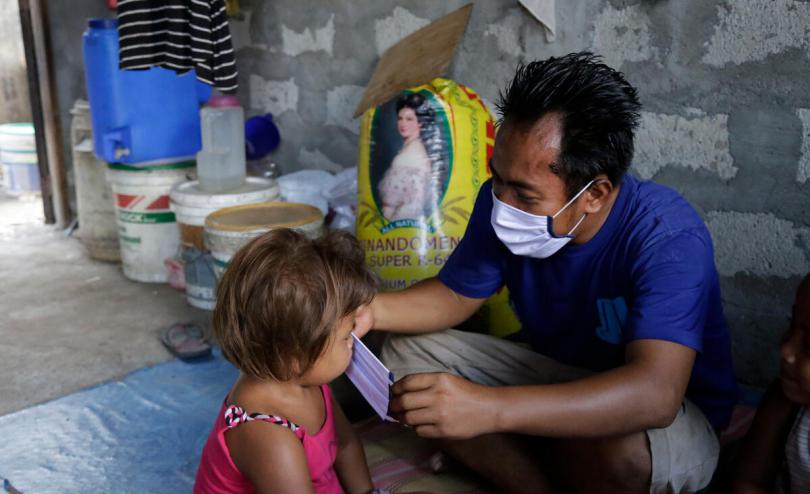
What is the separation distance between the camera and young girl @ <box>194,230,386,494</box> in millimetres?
1398

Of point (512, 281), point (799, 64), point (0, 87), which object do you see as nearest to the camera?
point (512, 281)

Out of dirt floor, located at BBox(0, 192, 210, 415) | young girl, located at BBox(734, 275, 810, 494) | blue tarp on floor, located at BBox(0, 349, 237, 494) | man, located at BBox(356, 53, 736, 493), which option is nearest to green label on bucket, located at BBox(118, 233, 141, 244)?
dirt floor, located at BBox(0, 192, 210, 415)

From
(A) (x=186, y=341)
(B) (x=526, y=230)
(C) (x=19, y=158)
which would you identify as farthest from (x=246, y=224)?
(C) (x=19, y=158)

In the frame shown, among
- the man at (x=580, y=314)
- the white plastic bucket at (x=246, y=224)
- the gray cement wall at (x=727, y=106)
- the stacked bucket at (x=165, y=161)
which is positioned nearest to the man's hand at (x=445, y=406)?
the man at (x=580, y=314)

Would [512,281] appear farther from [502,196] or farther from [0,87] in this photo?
[0,87]

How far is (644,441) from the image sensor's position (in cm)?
152

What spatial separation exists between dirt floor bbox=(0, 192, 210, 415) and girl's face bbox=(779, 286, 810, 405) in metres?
2.27

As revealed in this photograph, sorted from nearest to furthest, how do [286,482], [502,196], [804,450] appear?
1. [286,482]
2. [804,450]
3. [502,196]

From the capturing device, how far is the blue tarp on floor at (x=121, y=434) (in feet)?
7.19

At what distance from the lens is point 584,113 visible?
60.1 inches

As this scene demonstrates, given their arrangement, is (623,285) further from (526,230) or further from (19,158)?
(19,158)

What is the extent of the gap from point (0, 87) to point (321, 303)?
5.93 m

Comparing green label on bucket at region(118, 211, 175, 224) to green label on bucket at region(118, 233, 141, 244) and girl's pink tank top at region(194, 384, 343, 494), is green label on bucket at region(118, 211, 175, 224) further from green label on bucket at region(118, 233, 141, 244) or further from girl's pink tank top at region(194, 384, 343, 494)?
girl's pink tank top at region(194, 384, 343, 494)

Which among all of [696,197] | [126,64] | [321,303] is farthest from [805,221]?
[126,64]
